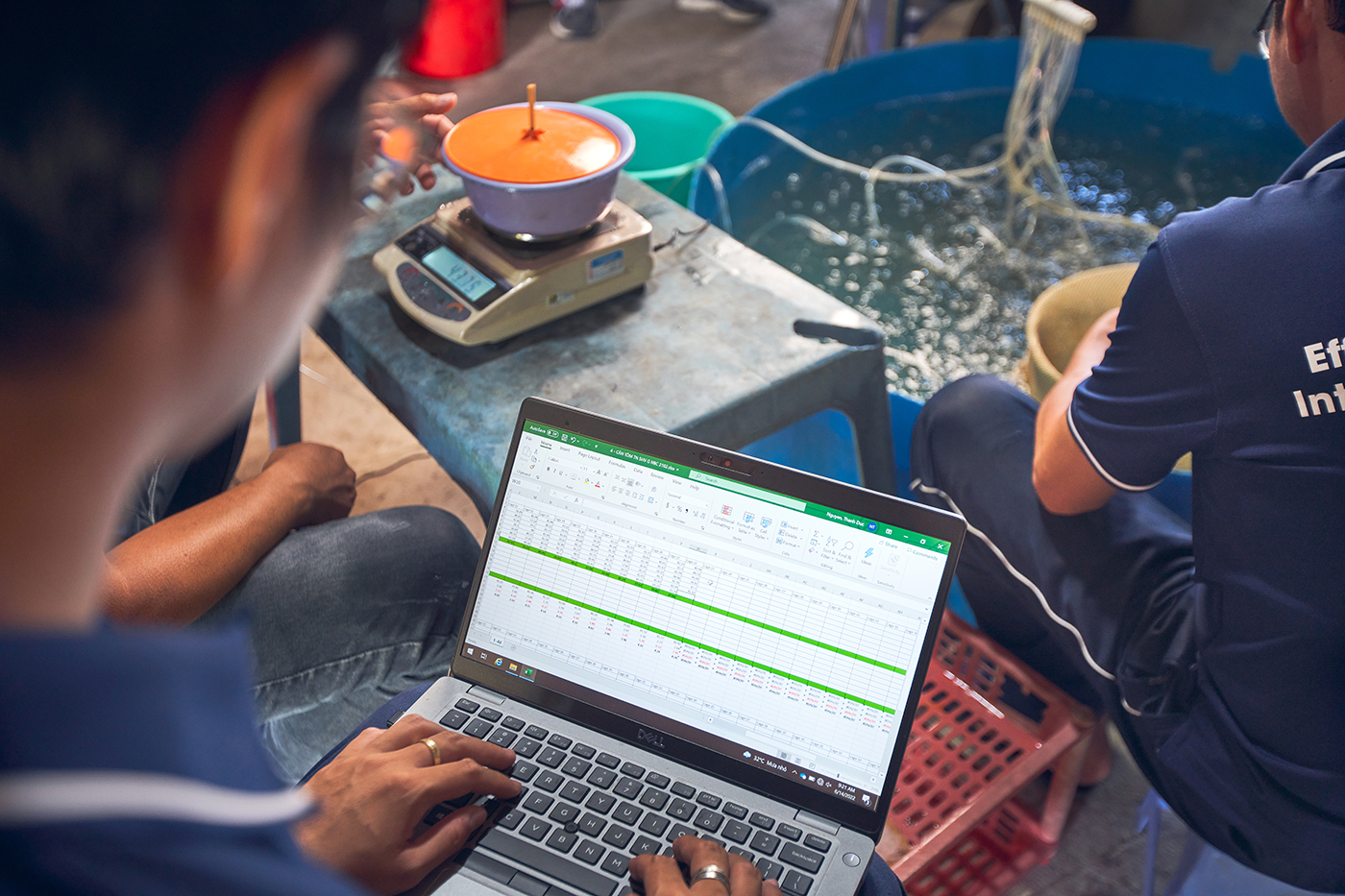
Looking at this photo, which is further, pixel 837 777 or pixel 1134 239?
pixel 1134 239

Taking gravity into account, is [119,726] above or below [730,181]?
above

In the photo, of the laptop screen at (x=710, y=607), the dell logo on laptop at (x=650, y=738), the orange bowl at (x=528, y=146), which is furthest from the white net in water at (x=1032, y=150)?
the dell logo on laptop at (x=650, y=738)

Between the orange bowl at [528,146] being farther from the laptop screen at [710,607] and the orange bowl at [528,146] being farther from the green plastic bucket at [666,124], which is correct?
the green plastic bucket at [666,124]

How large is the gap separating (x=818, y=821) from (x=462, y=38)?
3692 millimetres

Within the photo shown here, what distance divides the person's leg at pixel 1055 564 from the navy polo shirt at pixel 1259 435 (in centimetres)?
9

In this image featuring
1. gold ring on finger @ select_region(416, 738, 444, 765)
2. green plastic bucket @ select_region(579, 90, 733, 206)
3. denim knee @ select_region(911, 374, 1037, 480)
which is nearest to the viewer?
gold ring on finger @ select_region(416, 738, 444, 765)

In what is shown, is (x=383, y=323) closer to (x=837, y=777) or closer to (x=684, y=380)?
(x=684, y=380)

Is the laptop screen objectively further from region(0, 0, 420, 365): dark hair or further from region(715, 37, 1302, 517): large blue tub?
region(715, 37, 1302, 517): large blue tub

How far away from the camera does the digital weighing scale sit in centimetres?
127

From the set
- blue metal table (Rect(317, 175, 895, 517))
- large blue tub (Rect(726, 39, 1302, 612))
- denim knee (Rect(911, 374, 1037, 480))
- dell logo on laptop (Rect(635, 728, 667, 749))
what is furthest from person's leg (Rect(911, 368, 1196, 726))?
large blue tub (Rect(726, 39, 1302, 612))

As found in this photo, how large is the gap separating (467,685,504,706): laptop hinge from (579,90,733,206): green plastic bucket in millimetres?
1977

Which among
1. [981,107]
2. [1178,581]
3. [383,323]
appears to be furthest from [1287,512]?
[981,107]

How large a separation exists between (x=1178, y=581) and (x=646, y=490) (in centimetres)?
74

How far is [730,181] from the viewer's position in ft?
8.74
